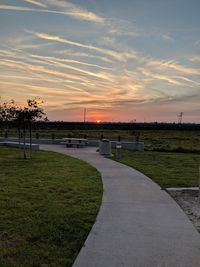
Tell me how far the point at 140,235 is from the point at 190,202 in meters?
3.18

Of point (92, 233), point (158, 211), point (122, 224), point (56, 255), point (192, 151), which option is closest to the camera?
point (56, 255)

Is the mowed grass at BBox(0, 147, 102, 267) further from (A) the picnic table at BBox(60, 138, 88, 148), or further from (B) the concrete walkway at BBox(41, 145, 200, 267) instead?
(A) the picnic table at BBox(60, 138, 88, 148)

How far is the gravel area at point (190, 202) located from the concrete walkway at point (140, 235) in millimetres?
180

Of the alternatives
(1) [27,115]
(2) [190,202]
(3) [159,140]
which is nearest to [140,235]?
(2) [190,202]

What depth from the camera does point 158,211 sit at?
729cm

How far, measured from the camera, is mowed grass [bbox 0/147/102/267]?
4961 millimetres

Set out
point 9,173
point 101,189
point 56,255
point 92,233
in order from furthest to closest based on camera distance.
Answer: point 9,173 < point 101,189 < point 92,233 < point 56,255

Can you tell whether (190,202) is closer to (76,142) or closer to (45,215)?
(45,215)

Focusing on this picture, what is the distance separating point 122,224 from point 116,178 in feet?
18.2

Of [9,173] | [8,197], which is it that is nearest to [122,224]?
[8,197]

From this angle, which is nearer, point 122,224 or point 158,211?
point 122,224

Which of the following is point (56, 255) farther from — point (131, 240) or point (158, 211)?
point (158, 211)

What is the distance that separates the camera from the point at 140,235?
564 centimetres

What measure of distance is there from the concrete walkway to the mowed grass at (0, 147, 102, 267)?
0.89 ft
